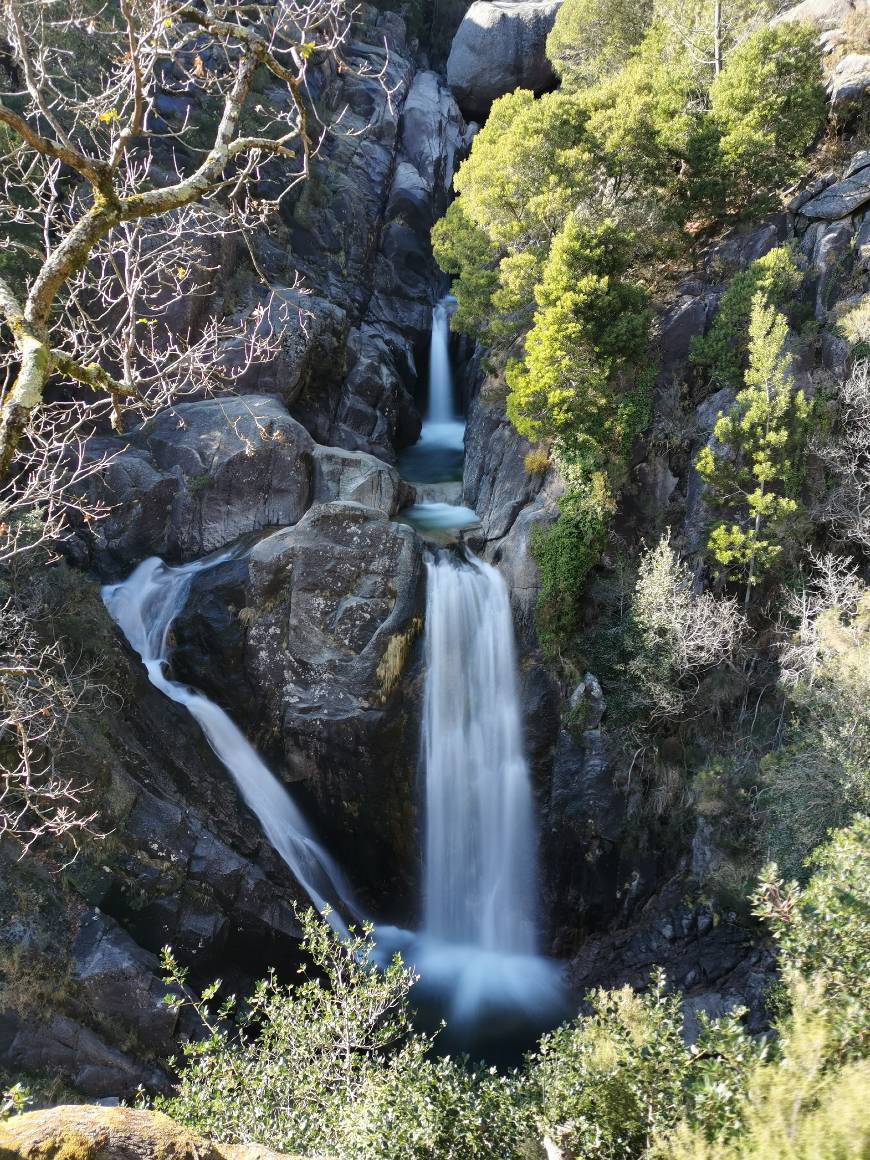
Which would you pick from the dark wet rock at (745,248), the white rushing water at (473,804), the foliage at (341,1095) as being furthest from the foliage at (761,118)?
the foliage at (341,1095)

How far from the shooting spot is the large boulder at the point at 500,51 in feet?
110

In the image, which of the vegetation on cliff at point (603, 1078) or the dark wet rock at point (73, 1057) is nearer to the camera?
the vegetation on cliff at point (603, 1078)

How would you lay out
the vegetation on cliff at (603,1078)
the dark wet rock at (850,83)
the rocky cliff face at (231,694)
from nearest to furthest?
the vegetation on cliff at (603,1078) < the rocky cliff face at (231,694) < the dark wet rock at (850,83)

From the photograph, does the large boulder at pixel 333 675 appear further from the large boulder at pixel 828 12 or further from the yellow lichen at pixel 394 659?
the large boulder at pixel 828 12

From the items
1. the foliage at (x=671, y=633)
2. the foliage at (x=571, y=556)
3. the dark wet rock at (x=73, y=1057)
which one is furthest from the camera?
the foliage at (x=571, y=556)

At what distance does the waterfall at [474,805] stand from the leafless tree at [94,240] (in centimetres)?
735

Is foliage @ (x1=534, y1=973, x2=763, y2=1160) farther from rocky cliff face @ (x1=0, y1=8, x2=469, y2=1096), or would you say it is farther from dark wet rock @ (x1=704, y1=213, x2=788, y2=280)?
dark wet rock @ (x1=704, y1=213, x2=788, y2=280)

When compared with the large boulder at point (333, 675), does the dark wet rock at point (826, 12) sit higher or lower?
higher

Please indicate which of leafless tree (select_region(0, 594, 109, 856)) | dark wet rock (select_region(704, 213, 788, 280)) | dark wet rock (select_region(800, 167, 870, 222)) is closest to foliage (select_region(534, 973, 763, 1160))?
leafless tree (select_region(0, 594, 109, 856))

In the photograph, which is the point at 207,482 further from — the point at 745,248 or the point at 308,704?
the point at 745,248

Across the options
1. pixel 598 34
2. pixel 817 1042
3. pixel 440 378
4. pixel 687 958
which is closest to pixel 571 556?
pixel 687 958

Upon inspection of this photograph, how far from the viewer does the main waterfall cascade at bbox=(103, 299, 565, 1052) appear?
15539mm

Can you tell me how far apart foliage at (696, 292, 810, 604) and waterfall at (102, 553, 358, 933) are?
1079cm

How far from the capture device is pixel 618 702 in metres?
15.6
